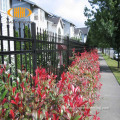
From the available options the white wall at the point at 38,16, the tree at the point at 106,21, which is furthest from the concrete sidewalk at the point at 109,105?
the white wall at the point at 38,16

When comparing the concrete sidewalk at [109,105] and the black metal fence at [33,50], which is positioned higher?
the black metal fence at [33,50]

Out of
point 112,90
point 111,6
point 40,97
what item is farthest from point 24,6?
point 40,97

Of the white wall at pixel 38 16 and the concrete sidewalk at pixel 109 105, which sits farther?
the white wall at pixel 38 16

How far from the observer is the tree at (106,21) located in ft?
33.0

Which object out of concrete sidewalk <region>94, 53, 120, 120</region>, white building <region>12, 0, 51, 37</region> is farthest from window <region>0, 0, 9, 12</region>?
concrete sidewalk <region>94, 53, 120, 120</region>

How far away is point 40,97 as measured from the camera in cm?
169

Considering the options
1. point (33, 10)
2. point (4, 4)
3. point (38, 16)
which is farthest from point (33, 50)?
point (33, 10)

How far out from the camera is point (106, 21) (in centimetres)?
1047

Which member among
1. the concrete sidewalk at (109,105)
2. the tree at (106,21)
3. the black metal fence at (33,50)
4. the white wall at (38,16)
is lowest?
the concrete sidewalk at (109,105)

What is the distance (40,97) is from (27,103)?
6.0 inches

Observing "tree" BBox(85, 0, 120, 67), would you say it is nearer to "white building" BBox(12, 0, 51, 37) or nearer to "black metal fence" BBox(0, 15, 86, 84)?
"black metal fence" BBox(0, 15, 86, 84)

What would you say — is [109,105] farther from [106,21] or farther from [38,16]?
[38,16]

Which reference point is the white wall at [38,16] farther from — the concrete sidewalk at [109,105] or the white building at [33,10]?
the concrete sidewalk at [109,105]

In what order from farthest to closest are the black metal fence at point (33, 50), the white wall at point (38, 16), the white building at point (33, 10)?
the white wall at point (38, 16) → the white building at point (33, 10) → the black metal fence at point (33, 50)
